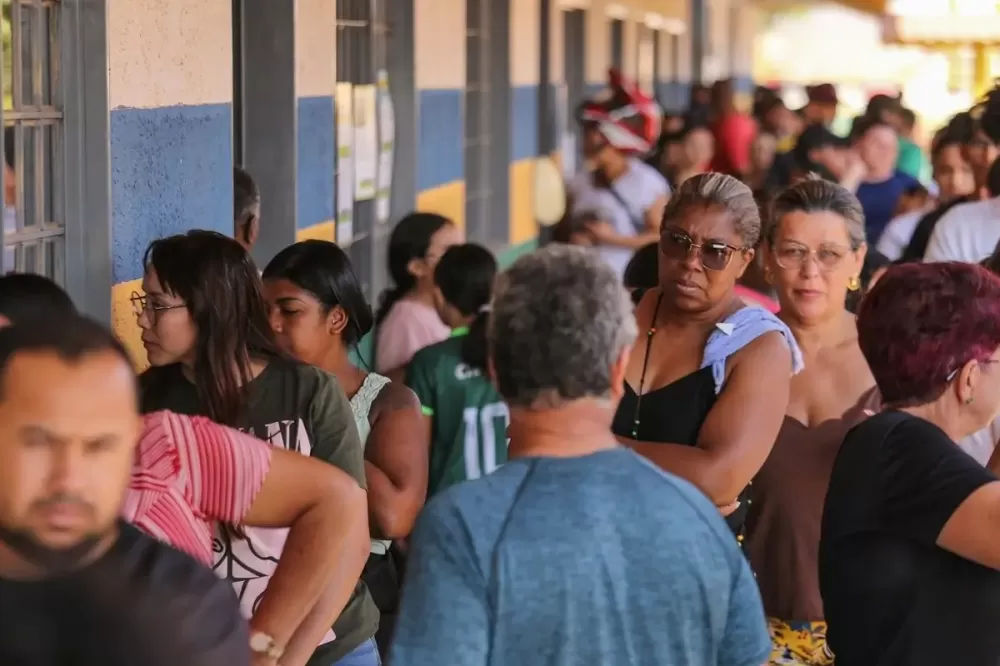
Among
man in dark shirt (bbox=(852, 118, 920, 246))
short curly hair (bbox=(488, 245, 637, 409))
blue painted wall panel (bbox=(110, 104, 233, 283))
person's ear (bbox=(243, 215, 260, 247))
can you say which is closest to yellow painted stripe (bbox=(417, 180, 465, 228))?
man in dark shirt (bbox=(852, 118, 920, 246))

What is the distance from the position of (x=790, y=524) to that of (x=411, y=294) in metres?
2.58

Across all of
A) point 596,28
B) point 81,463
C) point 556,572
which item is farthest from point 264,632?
point 596,28

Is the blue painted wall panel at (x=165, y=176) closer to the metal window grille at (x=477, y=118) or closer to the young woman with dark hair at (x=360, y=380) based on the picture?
the young woman with dark hair at (x=360, y=380)

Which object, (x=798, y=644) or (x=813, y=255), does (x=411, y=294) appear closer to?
(x=813, y=255)

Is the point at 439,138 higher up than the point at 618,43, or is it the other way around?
the point at 618,43

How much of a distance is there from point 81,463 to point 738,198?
7.78 feet

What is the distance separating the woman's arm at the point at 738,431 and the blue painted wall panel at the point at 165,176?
1.74 meters

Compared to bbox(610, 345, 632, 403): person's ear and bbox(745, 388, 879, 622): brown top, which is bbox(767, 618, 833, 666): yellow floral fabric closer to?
bbox(745, 388, 879, 622): brown top

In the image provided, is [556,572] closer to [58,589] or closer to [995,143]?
[58,589]

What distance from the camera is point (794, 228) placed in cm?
468

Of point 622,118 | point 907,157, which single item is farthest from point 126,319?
point 907,157

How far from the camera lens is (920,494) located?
298 centimetres

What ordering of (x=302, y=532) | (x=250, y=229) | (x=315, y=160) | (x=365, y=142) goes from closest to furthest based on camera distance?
(x=302, y=532), (x=250, y=229), (x=315, y=160), (x=365, y=142)

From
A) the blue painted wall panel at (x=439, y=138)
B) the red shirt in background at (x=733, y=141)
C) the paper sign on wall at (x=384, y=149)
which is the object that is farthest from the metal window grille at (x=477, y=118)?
the paper sign on wall at (x=384, y=149)
